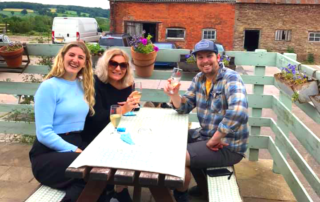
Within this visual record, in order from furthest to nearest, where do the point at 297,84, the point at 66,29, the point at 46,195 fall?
the point at 66,29
the point at 297,84
the point at 46,195

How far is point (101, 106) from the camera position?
309 cm

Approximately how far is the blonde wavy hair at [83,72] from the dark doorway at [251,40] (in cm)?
2162

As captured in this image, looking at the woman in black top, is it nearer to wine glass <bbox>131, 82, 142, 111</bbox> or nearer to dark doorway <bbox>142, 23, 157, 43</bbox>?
wine glass <bbox>131, 82, 142, 111</bbox>

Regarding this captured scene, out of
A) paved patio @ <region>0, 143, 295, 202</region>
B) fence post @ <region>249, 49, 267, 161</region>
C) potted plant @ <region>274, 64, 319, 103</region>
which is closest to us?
potted plant @ <region>274, 64, 319, 103</region>

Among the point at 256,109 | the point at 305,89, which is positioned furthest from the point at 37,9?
the point at 305,89

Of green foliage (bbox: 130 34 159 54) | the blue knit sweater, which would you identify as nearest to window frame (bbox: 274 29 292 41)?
green foliage (bbox: 130 34 159 54)

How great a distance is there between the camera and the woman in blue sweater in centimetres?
253

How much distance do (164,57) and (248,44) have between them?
21167mm

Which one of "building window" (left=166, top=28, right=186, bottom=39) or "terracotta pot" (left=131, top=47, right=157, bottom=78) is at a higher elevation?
"building window" (left=166, top=28, right=186, bottom=39)

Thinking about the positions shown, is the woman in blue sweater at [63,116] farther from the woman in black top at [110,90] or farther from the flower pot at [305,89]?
the flower pot at [305,89]

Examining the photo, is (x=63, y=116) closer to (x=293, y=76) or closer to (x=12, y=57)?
(x=12, y=57)

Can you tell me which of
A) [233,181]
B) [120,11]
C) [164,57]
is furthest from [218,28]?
[233,181]

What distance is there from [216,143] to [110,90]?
1069 millimetres

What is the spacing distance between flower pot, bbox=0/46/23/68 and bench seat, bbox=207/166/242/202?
2.59 meters
